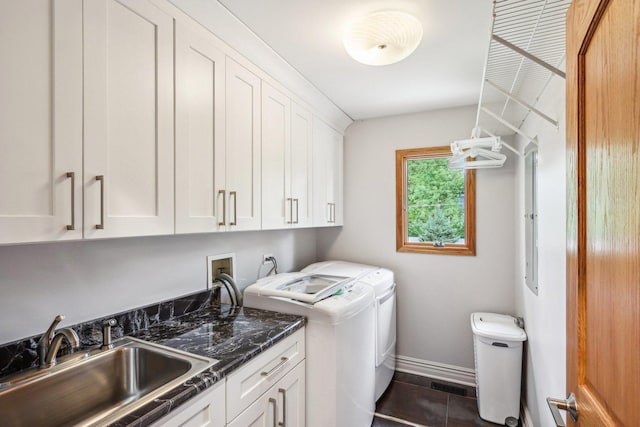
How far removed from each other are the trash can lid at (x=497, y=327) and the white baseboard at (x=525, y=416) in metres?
0.49

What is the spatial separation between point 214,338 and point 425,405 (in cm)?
184

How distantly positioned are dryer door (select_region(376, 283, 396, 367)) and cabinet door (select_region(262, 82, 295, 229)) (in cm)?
96

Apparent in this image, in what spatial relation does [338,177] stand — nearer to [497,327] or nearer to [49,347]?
[497,327]

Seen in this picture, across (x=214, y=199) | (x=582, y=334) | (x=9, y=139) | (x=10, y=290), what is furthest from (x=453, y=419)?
(x=9, y=139)

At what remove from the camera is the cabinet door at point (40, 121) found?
792 mm

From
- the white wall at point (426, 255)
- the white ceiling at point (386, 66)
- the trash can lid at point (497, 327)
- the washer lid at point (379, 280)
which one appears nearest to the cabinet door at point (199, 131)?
the white ceiling at point (386, 66)

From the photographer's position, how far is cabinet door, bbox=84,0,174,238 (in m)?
0.97

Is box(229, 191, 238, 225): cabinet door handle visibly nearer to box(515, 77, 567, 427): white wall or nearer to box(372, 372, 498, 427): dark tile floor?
box(515, 77, 567, 427): white wall

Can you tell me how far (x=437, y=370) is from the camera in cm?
269

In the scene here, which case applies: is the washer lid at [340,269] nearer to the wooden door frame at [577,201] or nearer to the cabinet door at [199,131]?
the cabinet door at [199,131]

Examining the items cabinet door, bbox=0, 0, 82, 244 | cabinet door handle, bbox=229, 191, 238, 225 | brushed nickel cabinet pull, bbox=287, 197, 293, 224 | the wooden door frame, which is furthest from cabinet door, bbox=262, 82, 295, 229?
the wooden door frame

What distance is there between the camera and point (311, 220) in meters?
2.36

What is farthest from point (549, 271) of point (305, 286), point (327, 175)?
point (327, 175)

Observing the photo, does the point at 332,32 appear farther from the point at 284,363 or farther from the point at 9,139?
the point at 284,363
